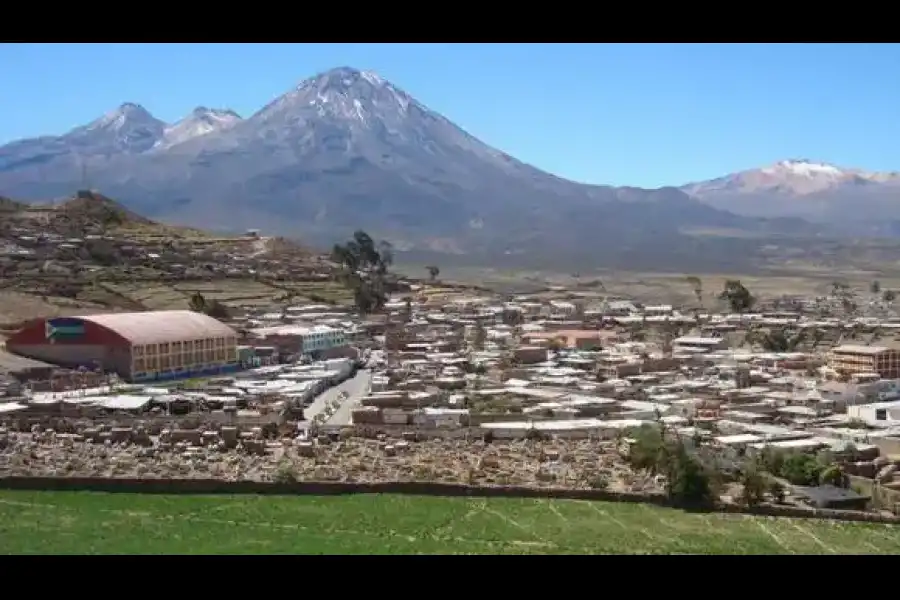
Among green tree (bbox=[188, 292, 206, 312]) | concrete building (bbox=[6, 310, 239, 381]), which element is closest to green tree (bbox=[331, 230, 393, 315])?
green tree (bbox=[188, 292, 206, 312])

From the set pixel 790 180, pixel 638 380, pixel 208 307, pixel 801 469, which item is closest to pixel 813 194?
pixel 790 180

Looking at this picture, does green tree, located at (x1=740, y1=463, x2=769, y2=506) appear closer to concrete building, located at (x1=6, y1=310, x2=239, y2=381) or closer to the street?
the street

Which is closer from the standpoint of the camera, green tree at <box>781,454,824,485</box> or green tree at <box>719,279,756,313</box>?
green tree at <box>781,454,824,485</box>
